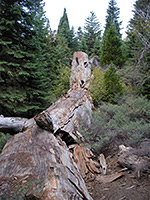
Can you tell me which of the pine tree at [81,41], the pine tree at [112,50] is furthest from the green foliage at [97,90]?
the pine tree at [81,41]

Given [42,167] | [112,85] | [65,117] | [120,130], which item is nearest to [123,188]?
[42,167]

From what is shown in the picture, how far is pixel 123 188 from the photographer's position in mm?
2605

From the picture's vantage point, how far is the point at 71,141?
13.0 feet

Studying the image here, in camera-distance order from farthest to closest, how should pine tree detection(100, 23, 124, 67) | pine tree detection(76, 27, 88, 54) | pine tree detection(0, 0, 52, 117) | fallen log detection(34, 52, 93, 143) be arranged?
pine tree detection(76, 27, 88, 54), pine tree detection(100, 23, 124, 67), pine tree detection(0, 0, 52, 117), fallen log detection(34, 52, 93, 143)

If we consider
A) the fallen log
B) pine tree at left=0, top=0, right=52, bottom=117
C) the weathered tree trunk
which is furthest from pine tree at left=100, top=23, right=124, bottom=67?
the weathered tree trunk

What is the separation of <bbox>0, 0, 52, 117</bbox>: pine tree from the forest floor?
16.9 ft

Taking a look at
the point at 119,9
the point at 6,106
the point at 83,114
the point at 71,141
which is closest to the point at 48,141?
the point at 71,141

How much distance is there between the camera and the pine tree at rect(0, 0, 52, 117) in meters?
7.02

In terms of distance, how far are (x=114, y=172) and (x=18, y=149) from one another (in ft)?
6.99

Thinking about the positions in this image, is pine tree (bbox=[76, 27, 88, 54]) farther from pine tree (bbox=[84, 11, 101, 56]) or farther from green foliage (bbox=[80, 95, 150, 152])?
green foliage (bbox=[80, 95, 150, 152])

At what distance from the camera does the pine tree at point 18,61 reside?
7020 mm

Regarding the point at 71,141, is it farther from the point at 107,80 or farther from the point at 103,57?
the point at 103,57

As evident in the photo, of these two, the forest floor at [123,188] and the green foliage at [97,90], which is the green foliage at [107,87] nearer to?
the green foliage at [97,90]

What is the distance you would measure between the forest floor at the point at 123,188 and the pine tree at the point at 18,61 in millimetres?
5162
